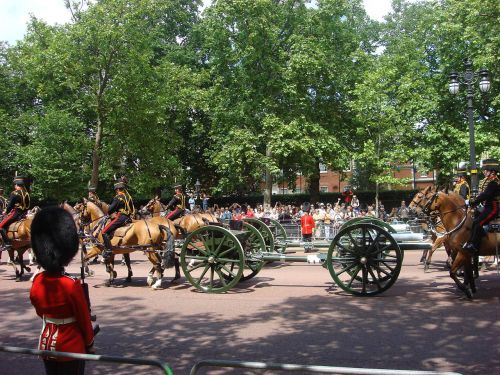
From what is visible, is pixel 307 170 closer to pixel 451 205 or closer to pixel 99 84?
pixel 99 84

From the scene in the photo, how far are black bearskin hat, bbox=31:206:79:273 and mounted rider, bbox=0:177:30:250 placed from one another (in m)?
10.8

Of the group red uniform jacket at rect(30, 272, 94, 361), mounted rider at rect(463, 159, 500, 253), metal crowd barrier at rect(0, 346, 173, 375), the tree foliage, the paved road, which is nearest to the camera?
metal crowd barrier at rect(0, 346, 173, 375)

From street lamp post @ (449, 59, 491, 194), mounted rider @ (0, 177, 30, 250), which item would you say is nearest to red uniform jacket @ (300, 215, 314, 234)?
street lamp post @ (449, 59, 491, 194)

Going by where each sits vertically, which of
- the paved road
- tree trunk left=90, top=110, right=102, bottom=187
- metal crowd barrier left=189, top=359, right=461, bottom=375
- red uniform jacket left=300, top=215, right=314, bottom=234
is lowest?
the paved road

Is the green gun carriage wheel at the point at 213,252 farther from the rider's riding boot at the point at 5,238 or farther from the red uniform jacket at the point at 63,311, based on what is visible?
the red uniform jacket at the point at 63,311

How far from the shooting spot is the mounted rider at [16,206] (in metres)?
14.0

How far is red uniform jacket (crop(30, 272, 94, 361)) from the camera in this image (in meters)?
3.95

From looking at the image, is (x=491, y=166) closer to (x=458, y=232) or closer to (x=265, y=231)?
(x=458, y=232)

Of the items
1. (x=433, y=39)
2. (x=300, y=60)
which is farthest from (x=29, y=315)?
(x=433, y=39)

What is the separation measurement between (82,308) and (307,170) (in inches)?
1288

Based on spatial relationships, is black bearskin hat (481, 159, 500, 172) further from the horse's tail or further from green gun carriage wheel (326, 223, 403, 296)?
the horse's tail

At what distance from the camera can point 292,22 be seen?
3459 cm

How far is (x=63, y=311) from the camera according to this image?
396cm

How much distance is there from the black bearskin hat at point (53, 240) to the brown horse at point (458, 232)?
7.74 meters
